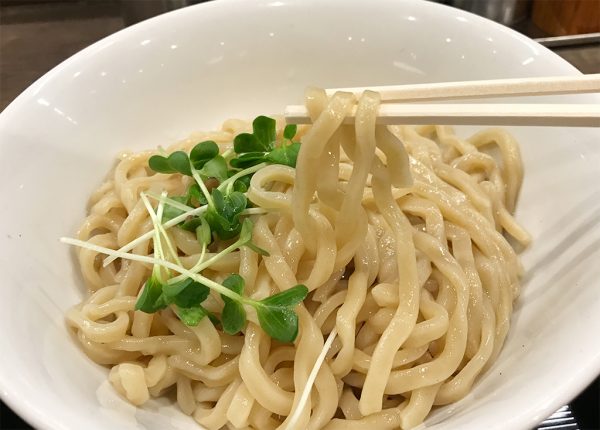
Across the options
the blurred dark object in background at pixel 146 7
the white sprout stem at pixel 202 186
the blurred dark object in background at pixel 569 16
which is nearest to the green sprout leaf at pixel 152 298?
→ the white sprout stem at pixel 202 186

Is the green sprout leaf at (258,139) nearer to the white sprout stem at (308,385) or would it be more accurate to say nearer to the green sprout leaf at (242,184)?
the green sprout leaf at (242,184)

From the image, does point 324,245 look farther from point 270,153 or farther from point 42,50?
point 42,50

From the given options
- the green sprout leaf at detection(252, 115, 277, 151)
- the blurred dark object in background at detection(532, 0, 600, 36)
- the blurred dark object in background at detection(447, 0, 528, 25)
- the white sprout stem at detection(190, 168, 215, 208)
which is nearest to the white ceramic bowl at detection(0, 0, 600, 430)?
the white sprout stem at detection(190, 168, 215, 208)

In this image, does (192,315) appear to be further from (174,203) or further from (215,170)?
(215,170)

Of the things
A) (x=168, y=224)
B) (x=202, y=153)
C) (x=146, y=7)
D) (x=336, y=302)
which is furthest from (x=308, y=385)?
(x=146, y=7)

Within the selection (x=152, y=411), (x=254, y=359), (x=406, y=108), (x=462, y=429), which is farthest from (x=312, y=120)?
(x=152, y=411)

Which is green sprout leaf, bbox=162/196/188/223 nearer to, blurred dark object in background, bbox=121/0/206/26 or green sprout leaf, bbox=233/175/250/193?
green sprout leaf, bbox=233/175/250/193
